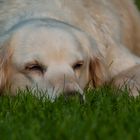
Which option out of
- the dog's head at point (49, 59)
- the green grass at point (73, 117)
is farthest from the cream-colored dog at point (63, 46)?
the green grass at point (73, 117)

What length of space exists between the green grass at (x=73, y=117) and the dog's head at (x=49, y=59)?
11.1 inches

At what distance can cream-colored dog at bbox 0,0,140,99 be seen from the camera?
515 centimetres

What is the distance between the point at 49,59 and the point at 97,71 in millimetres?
716

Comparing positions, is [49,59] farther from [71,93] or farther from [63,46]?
[71,93]

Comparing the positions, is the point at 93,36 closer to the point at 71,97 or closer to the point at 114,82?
the point at 114,82

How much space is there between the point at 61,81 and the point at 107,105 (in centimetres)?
67

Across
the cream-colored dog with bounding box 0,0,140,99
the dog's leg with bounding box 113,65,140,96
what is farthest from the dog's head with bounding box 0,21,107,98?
the dog's leg with bounding box 113,65,140,96

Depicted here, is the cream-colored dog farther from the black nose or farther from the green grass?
the green grass

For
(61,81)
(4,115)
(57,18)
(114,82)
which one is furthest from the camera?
(57,18)

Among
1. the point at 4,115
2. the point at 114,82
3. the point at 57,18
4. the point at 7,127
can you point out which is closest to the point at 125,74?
the point at 114,82

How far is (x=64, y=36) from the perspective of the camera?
17.6 ft

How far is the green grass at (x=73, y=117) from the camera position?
344cm

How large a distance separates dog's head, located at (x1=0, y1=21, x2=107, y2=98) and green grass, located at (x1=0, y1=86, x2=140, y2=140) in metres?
0.28

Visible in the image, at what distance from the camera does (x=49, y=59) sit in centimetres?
515
